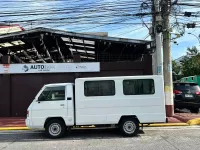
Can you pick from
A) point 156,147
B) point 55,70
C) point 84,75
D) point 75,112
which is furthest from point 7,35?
point 156,147

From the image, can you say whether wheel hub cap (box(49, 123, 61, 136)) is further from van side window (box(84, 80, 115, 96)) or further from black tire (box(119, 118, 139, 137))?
black tire (box(119, 118, 139, 137))

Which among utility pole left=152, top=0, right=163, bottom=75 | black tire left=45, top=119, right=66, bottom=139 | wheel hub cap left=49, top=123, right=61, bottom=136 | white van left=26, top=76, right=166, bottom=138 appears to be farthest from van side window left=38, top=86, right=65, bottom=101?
utility pole left=152, top=0, right=163, bottom=75

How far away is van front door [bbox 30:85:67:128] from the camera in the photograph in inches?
434

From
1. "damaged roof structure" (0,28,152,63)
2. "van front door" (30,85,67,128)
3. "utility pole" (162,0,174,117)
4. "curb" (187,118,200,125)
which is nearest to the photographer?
"van front door" (30,85,67,128)

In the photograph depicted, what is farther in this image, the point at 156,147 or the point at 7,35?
the point at 7,35

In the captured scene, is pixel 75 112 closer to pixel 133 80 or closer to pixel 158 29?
pixel 133 80

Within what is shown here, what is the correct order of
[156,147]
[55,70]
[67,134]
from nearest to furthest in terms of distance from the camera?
[156,147] → [67,134] → [55,70]

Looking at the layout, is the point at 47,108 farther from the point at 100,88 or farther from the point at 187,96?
the point at 187,96

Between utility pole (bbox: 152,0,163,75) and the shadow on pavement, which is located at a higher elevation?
utility pole (bbox: 152,0,163,75)

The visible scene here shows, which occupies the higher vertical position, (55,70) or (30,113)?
(55,70)

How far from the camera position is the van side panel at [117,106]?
11.1 metres

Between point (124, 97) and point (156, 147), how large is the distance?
2505 mm

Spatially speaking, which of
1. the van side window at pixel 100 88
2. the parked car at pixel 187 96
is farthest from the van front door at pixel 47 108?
the parked car at pixel 187 96

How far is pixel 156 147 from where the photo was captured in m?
9.16
